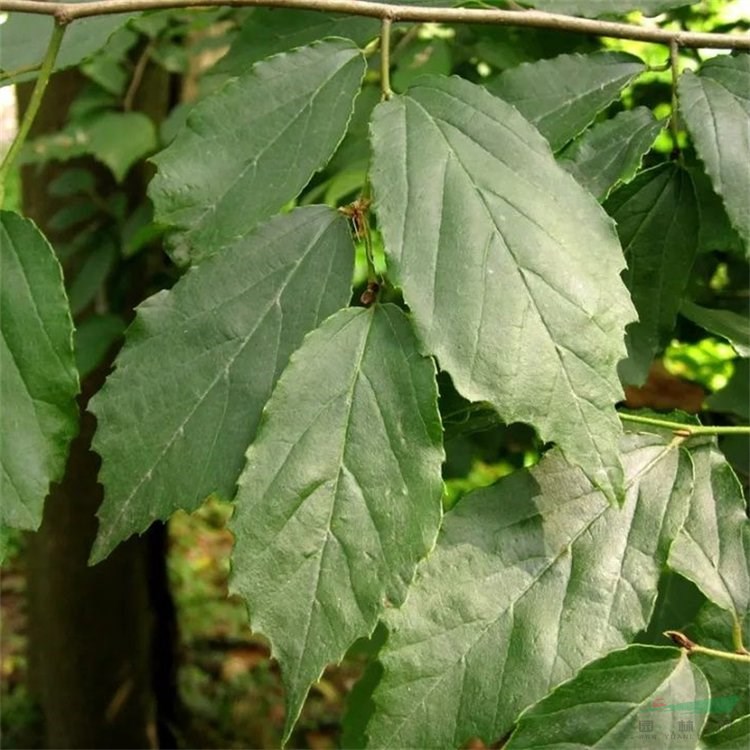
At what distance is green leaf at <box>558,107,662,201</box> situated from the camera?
63cm

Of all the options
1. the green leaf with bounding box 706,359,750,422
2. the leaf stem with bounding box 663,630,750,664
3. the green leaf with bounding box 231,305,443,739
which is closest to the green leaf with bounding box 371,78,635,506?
the green leaf with bounding box 231,305,443,739

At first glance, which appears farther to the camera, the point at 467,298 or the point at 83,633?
the point at 83,633

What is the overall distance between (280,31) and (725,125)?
0.41m

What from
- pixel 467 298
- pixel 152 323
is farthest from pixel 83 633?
pixel 467 298

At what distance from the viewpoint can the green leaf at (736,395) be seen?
812mm

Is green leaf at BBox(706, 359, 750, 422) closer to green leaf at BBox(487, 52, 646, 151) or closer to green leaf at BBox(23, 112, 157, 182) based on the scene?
green leaf at BBox(487, 52, 646, 151)

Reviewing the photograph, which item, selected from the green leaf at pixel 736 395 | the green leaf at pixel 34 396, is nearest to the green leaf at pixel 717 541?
the green leaf at pixel 736 395

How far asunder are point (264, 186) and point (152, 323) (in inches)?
4.4

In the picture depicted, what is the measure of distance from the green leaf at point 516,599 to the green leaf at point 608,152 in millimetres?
206

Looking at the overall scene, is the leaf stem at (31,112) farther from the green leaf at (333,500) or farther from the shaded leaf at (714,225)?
the shaded leaf at (714,225)

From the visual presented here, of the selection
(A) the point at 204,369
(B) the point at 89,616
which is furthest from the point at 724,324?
(B) the point at 89,616

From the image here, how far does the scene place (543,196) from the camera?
518mm

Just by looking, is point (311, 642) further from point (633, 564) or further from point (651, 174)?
point (651, 174)

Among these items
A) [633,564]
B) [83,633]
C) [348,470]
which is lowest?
[83,633]
